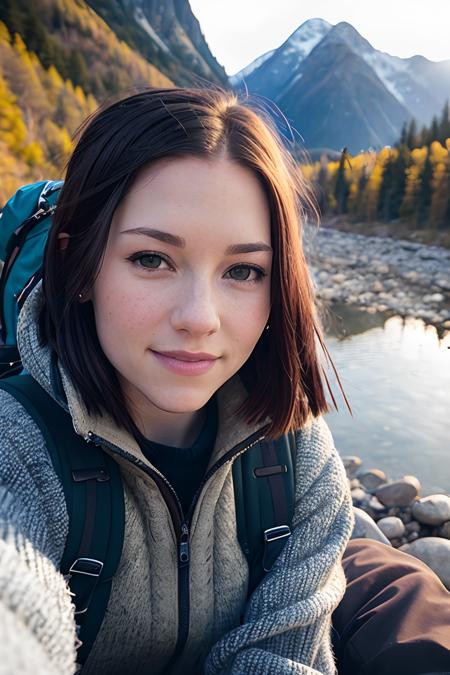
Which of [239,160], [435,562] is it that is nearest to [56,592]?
[239,160]

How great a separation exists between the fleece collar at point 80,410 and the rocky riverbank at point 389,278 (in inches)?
145

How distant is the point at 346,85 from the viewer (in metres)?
105

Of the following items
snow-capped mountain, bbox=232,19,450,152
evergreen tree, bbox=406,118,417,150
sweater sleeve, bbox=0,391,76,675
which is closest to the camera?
sweater sleeve, bbox=0,391,76,675

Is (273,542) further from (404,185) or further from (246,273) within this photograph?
(404,185)

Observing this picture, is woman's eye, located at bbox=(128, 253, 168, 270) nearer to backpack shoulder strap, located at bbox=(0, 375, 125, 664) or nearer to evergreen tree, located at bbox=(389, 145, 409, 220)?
backpack shoulder strap, located at bbox=(0, 375, 125, 664)

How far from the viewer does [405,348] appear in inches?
273

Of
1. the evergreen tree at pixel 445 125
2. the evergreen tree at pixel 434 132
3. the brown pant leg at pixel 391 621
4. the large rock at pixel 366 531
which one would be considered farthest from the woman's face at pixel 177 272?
the evergreen tree at pixel 434 132

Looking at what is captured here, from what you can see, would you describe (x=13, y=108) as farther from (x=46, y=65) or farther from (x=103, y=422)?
(x=103, y=422)

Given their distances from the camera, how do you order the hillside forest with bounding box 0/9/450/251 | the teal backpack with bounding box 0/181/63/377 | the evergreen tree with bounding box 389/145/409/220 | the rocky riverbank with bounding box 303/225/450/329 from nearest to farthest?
the teal backpack with bounding box 0/181/63/377, the rocky riverbank with bounding box 303/225/450/329, the hillside forest with bounding box 0/9/450/251, the evergreen tree with bounding box 389/145/409/220

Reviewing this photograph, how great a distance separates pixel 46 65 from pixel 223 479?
4116 centimetres

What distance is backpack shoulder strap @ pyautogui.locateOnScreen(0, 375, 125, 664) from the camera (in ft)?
3.10

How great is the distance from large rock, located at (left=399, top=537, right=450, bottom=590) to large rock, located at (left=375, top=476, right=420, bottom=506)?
60 cm

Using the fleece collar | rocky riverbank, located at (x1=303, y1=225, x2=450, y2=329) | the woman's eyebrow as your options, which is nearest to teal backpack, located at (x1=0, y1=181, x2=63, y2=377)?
the fleece collar

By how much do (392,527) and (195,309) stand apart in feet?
8.20
